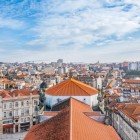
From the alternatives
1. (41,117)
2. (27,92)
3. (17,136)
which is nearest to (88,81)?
(27,92)

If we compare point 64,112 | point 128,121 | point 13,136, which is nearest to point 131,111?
point 128,121

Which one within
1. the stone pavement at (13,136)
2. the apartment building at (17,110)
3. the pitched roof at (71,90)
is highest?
the pitched roof at (71,90)

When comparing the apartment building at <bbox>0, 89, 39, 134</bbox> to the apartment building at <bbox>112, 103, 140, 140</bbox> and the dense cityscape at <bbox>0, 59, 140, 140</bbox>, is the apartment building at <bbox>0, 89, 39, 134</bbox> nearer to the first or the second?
the dense cityscape at <bbox>0, 59, 140, 140</bbox>

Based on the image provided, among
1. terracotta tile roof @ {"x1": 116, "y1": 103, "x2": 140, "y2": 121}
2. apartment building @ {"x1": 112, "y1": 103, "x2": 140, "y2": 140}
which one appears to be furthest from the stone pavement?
terracotta tile roof @ {"x1": 116, "y1": 103, "x2": 140, "y2": 121}

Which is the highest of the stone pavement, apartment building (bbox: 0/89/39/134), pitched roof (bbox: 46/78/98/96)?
pitched roof (bbox: 46/78/98/96)

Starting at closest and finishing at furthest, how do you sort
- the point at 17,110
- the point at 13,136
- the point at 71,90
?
the point at 71,90 < the point at 13,136 < the point at 17,110

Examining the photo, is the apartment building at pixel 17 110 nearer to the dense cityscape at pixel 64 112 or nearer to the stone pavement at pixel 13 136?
the dense cityscape at pixel 64 112

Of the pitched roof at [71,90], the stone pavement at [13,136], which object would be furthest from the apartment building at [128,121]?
the stone pavement at [13,136]

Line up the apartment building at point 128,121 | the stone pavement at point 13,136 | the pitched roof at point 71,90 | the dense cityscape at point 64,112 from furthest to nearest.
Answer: the stone pavement at point 13,136, the pitched roof at point 71,90, the apartment building at point 128,121, the dense cityscape at point 64,112

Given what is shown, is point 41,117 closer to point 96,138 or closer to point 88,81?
point 96,138

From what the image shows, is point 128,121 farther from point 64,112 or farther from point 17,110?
point 17,110

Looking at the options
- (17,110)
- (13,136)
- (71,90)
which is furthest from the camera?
(17,110)
